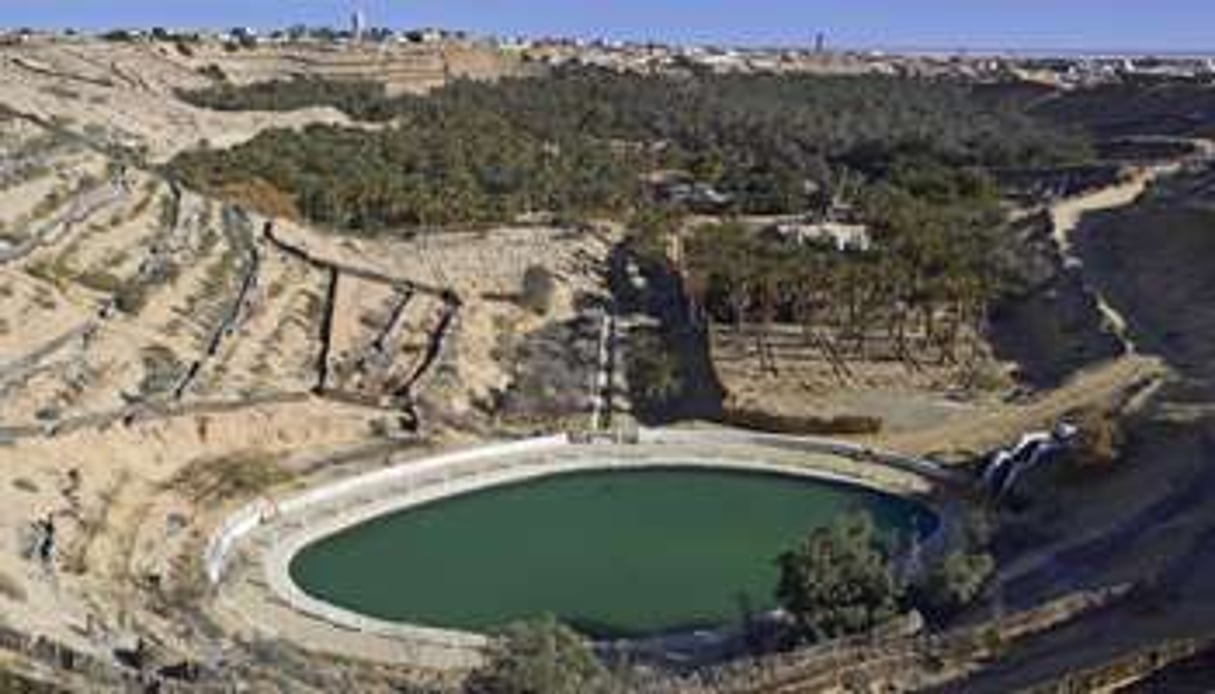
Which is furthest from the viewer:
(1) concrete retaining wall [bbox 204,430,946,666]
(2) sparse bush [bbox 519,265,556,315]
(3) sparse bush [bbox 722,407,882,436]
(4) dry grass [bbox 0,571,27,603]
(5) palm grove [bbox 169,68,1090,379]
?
(2) sparse bush [bbox 519,265,556,315]

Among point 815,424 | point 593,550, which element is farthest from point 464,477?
point 815,424

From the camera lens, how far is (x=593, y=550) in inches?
1759

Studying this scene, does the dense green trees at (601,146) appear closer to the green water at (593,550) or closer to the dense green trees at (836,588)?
the green water at (593,550)

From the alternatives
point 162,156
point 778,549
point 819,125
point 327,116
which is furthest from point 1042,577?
point 819,125

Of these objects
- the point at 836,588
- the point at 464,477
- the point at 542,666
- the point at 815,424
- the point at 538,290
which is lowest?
the point at 542,666

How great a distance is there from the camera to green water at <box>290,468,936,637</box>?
39.8 meters

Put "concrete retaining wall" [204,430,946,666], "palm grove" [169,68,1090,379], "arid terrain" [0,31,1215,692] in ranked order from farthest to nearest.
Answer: "palm grove" [169,68,1090,379] < "concrete retaining wall" [204,430,946,666] < "arid terrain" [0,31,1215,692]

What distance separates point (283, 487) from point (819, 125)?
77.9m

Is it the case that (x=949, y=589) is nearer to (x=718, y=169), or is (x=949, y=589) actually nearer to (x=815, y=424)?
(x=815, y=424)

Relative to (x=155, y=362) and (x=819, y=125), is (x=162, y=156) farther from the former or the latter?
(x=819, y=125)

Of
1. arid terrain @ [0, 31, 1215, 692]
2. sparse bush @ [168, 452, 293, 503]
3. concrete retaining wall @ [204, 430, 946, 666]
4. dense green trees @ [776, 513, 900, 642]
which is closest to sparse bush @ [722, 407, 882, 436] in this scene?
arid terrain @ [0, 31, 1215, 692]

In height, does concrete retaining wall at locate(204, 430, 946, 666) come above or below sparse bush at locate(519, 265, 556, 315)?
below

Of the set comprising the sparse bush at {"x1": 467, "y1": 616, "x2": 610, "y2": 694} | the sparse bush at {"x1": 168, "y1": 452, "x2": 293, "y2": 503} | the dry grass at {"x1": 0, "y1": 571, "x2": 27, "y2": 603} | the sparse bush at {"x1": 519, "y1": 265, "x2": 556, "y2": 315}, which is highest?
the sparse bush at {"x1": 519, "y1": 265, "x2": 556, "y2": 315}

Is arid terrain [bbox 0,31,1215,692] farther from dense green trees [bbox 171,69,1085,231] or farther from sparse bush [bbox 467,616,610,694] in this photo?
dense green trees [bbox 171,69,1085,231]
